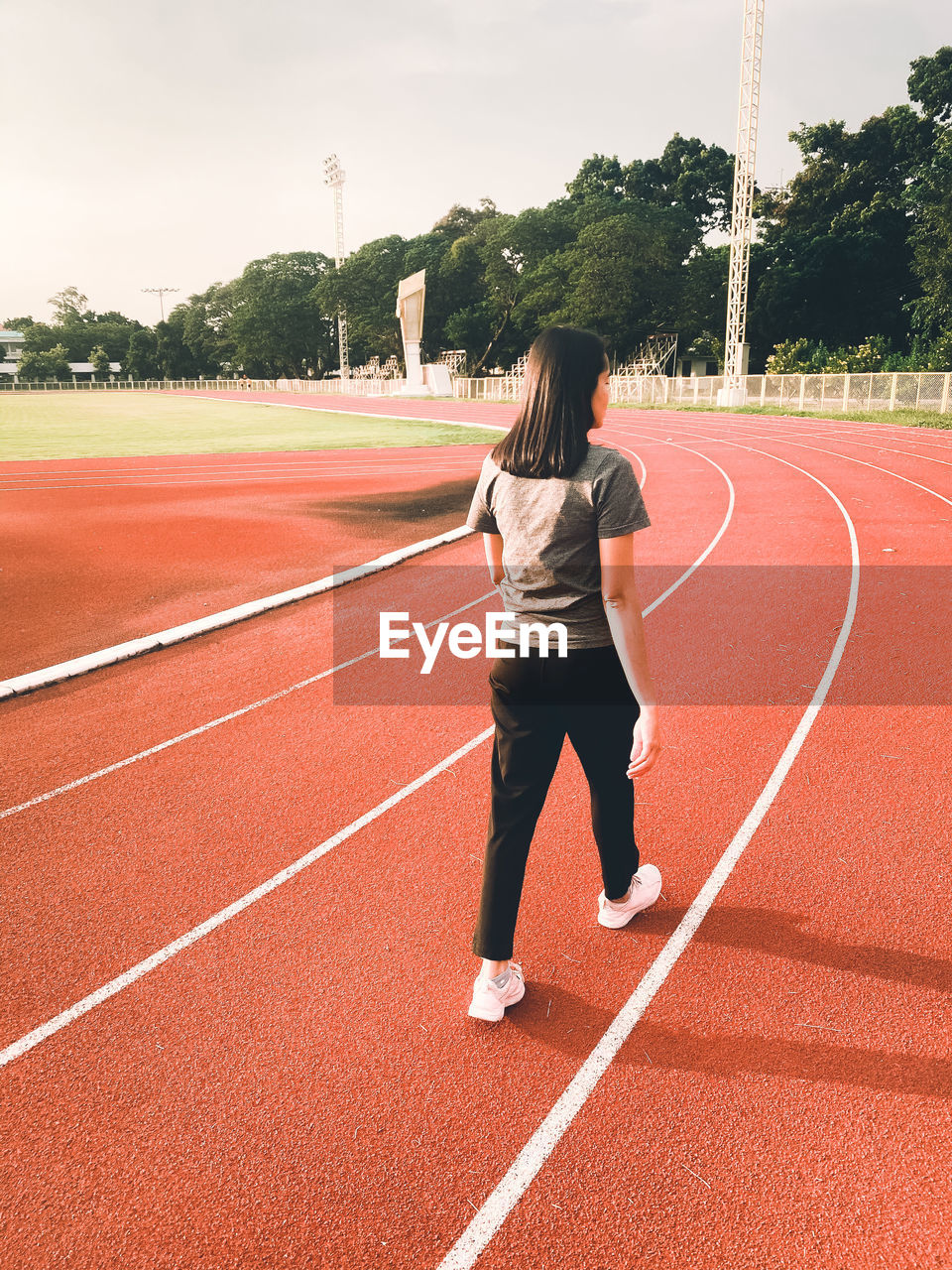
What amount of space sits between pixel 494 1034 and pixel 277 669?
162 inches

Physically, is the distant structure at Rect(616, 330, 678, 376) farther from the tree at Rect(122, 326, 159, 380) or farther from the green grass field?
the tree at Rect(122, 326, 159, 380)

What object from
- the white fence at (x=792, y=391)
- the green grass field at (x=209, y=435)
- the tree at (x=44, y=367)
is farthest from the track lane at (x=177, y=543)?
the tree at (x=44, y=367)

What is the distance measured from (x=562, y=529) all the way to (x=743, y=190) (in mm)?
41354

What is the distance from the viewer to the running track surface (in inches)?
89.8

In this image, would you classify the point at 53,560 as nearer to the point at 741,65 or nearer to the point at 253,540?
the point at 253,540

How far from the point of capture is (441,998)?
10.2 ft

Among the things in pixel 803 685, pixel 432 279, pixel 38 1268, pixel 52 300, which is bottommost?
pixel 38 1268

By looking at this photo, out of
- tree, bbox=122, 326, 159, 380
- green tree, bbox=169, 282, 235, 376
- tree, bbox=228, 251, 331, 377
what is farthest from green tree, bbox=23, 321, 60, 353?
tree, bbox=228, 251, 331, 377

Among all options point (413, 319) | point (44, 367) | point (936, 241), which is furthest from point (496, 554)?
point (44, 367)

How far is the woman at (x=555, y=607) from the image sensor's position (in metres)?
2.51

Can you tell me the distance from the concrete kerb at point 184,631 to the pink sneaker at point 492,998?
2.81m

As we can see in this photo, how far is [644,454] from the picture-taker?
21.5 meters

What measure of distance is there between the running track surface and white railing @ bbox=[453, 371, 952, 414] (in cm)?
2031

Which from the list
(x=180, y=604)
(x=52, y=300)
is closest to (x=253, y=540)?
(x=180, y=604)
